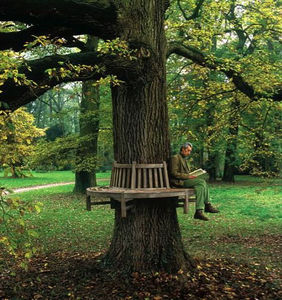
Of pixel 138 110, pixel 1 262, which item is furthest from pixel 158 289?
pixel 1 262

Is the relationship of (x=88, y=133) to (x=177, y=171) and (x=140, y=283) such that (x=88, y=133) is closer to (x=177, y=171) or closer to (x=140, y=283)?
(x=177, y=171)

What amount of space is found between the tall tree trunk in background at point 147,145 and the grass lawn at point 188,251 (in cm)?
45

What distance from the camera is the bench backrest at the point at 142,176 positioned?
6.12 m

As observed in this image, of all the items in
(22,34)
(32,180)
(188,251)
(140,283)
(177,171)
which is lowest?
(188,251)

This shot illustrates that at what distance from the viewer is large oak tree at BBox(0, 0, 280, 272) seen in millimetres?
5852

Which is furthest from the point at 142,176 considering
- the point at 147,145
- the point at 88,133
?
the point at 88,133

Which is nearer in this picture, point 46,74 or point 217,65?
point 46,74

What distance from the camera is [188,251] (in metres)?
8.92

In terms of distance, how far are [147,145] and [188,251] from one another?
12.2 feet

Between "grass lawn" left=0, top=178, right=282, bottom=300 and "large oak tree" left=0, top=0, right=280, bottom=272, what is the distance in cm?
57

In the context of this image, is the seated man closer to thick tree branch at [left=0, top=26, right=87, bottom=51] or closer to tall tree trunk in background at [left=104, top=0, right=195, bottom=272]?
tall tree trunk in background at [left=104, top=0, right=195, bottom=272]

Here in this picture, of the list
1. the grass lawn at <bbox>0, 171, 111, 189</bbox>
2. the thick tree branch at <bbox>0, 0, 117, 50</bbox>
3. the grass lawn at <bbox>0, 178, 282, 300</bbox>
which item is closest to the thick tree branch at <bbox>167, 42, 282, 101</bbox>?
the grass lawn at <bbox>0, 178, 282, 300</bbox>

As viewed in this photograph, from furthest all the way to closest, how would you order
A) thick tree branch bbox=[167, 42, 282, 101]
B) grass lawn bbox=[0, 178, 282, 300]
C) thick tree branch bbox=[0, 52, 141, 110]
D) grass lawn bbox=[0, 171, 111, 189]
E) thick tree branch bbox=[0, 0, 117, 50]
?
grass lawn bbox=[0, 171, 111, 189]
thick tree branch bbox=[167, 42, 282, 101]
grass lawn bbox=[0, 178, 282, 300]
thick tree branch bbox=[0, 52, 141, 110]
thick tree branch bbox=[0, 0, 117, 50]

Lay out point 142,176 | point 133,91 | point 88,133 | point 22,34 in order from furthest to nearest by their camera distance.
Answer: point 88,133
point 133,91
point 142,176
point 22,34
